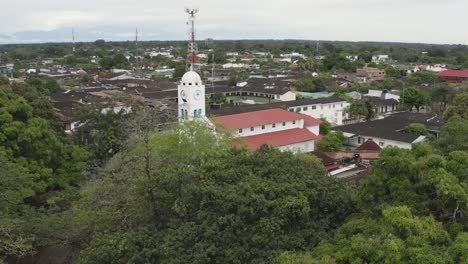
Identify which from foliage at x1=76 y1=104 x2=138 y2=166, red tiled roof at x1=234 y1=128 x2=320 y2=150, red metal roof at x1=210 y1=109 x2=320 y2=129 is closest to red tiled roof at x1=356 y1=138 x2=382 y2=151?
red tiled roof at x1=234 y1=128 x2=320 y2=150

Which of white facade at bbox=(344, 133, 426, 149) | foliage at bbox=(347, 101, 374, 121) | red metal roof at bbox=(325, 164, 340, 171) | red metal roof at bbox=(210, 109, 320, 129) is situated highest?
red metal roof at bbox=(210, 109, 320, 129)

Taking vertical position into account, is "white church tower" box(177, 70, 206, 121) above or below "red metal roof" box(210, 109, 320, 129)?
above

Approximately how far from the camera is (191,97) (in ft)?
82.6

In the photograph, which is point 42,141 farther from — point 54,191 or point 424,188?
point 424,188

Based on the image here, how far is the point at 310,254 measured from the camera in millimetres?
11336

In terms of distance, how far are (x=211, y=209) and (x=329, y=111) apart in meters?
34.5

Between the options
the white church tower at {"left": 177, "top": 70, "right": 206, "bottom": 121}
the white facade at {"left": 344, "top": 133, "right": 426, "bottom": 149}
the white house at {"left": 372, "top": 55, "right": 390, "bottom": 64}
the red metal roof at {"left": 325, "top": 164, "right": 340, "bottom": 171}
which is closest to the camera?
the white church tower at {"left": 177, "top": 70, "right": 206, "bottom": 121}

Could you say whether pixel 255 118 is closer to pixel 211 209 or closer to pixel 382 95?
pixel 211 209

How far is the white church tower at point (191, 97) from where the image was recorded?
81.9 ft

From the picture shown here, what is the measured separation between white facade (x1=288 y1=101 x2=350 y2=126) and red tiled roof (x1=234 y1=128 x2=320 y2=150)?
11.0m

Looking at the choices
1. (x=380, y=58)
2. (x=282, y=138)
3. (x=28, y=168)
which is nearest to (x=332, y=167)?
(x=282, y=138)

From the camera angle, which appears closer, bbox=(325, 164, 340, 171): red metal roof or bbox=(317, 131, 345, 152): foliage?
bbox=(325, 164, 340, 171): red metal roof

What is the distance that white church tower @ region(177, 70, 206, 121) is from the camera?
25.0 m

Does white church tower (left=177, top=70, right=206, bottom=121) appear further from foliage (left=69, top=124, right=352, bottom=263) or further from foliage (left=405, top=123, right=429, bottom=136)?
foliage (left=405, top=123, right=429, bottom=136)
